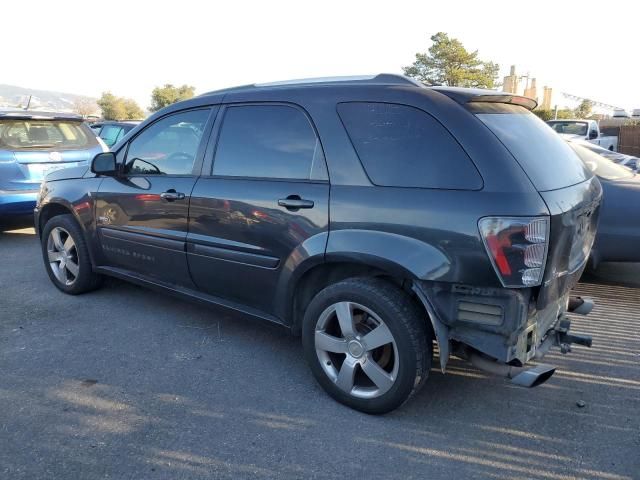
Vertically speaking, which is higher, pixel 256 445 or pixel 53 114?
pixel 53 114

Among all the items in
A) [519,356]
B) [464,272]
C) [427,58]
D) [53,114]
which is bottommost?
[519,356]

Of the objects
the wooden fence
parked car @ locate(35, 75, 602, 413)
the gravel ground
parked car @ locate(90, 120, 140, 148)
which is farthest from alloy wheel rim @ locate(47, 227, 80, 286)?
the wooden fence

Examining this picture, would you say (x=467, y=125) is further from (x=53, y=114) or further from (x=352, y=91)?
(x=53, y=114)

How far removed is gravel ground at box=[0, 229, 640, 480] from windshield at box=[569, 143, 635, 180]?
64.8 inches

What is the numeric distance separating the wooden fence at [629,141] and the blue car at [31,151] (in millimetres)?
19860

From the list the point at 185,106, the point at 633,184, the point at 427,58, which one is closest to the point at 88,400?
the point at 185,106

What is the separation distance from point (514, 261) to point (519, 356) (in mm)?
514

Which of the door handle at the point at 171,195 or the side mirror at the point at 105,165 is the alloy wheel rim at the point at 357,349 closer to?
the door handle at the point at 171,195

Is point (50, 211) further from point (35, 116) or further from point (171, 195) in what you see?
point (35, 116)

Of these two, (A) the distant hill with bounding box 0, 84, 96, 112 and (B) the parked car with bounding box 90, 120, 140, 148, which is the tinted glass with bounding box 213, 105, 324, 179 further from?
(A) the distant hill with bounding box 0, 84, 96, 112

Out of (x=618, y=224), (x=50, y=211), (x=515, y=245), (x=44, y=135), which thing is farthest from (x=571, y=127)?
(x=515, y=245)

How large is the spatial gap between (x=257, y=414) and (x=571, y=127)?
16.0 m

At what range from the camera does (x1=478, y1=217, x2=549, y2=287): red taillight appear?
2.48 metres

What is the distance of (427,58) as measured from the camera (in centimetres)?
4547
